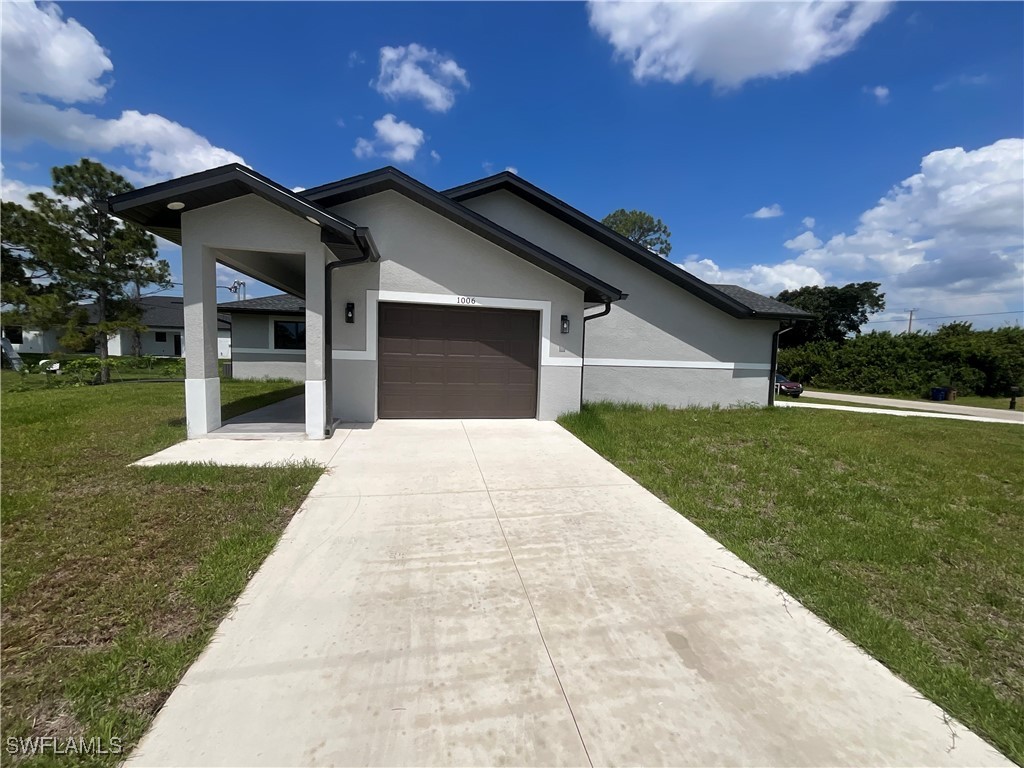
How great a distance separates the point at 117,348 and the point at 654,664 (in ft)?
156

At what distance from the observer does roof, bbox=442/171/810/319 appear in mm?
11242

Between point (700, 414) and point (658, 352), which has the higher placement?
Result: point (658, 352)

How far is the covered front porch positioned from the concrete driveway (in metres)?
3.67

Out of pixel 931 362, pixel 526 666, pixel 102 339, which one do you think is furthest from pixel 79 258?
pixel 931 362

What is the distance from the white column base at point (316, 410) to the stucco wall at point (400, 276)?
4.28 feet

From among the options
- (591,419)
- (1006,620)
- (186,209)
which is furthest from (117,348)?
(1006,620)

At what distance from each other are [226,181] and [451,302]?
3.91m

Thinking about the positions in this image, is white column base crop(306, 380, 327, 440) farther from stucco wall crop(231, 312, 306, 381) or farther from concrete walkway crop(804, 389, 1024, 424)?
concrete walkway crop(804, 389, 1024, 424)

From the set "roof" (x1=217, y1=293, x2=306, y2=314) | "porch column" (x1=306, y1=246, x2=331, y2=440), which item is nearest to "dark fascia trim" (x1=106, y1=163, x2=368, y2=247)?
"porch column" (x1=306, y1=246, x2=331, y2=440)

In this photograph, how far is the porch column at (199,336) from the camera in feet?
21.5

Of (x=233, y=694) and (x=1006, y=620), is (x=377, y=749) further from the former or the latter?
(x=1006, y=620)

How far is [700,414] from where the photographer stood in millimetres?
10547

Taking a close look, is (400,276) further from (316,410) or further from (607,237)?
(607,237)

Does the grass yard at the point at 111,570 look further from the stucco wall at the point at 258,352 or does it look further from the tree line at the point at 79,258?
the tree line at the point at 79,258
